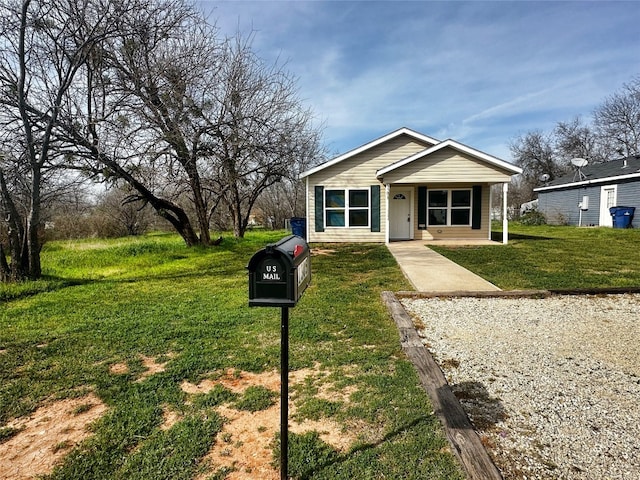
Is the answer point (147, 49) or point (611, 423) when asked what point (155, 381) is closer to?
point (611, 423)

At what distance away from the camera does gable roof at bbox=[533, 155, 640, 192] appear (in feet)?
55.8

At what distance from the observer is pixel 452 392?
8.55ft

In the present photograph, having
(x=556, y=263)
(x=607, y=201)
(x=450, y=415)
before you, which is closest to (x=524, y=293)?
(x=556, y=263)

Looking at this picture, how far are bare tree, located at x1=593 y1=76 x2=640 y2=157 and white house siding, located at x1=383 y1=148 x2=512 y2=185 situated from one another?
79.0 feet

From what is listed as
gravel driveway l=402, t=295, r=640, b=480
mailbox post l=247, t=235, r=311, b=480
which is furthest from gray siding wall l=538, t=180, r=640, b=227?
mailbox post l=247, t=235, r=311, b=480

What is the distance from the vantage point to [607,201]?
1812 cm

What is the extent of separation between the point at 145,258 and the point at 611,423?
10.6 metres

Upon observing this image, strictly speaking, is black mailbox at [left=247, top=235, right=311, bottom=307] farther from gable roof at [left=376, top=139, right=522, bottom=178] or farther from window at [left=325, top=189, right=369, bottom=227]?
window at [left=325, top=189, right=369, bottom=227]

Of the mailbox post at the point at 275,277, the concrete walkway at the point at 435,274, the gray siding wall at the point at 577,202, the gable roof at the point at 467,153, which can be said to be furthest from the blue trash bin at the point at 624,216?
the mailbox post at the point at 275,277

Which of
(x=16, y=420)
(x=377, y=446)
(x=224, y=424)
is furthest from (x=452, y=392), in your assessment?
(x=16, y=420)

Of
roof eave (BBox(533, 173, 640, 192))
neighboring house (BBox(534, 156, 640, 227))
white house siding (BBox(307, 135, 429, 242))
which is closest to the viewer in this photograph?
white house siding (BBox(307, 135, 429, 242))

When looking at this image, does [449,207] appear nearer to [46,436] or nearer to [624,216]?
[624,216]

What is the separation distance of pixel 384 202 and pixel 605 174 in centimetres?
1410

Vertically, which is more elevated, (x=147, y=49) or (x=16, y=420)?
(x=147, y=49)
